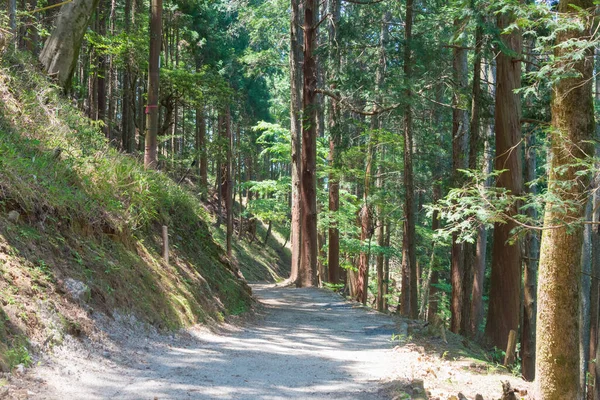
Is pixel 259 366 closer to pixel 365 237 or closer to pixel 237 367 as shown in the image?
pixel 237 367

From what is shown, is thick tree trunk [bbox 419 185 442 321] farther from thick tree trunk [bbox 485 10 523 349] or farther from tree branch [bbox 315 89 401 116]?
thick tree trunk [bbox 485 10 523 349]

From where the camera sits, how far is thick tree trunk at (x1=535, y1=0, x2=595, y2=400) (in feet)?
20.9

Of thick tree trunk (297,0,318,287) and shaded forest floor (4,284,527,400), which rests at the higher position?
thick tree trunk (297,0,318,287)

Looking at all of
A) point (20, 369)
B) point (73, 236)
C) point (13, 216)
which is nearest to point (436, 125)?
point (73, 236)

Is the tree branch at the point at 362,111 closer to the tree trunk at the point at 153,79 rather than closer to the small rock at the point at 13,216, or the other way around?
the tree trunk at the point at 153,79

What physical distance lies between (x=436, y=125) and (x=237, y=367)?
17167 mm

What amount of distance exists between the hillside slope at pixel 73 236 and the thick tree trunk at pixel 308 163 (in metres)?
7.43

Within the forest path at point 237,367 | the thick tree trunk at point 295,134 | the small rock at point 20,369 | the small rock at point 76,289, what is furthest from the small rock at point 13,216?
the thick tree trunk at point 295,134

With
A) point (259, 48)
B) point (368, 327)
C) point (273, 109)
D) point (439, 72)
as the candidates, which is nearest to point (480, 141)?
point (439, 72)

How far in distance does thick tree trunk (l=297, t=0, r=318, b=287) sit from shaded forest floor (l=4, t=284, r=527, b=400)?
9.31m

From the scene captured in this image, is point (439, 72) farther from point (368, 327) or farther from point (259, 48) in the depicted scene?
point (259, 48)

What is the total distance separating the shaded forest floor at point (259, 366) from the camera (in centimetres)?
518

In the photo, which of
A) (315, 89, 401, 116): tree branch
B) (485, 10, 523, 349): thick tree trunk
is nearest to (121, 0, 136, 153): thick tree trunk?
(315, 89, 401, 116): tree branch

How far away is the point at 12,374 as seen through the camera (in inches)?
175
